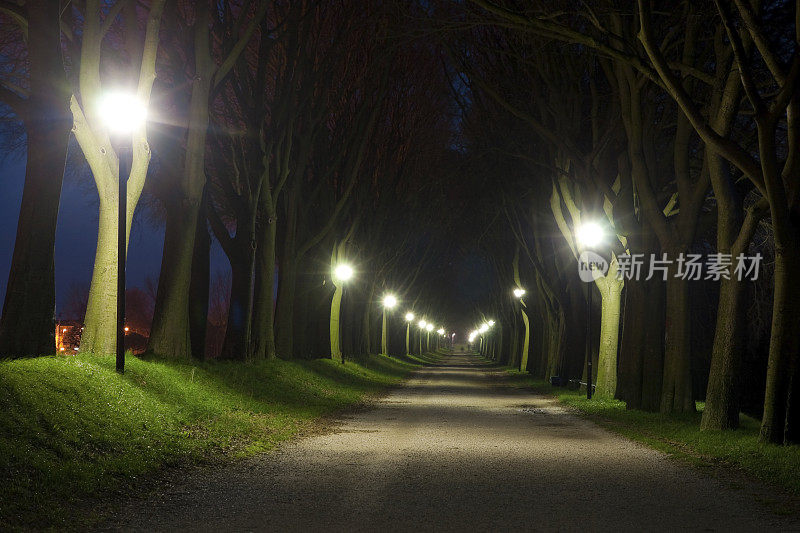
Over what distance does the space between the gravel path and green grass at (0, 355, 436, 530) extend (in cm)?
63

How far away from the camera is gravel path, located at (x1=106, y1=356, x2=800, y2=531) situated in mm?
8086

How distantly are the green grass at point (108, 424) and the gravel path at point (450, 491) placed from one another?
628mm

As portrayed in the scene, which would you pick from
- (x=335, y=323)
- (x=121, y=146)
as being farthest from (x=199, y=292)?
(x=335, y=323)

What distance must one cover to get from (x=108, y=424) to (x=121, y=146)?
5463mm

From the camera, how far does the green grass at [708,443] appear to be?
448 inches

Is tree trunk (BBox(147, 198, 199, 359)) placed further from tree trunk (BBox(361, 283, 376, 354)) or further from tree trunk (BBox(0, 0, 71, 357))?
tree trunk (BBox(361, 283, 376, 354))

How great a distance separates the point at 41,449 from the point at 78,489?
1.10m

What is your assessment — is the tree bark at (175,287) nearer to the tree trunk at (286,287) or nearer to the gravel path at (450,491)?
the gravel path at (450,491)

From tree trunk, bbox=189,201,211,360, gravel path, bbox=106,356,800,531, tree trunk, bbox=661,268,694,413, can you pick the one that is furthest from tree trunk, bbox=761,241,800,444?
tree trunk, bbox=189,201,211,360

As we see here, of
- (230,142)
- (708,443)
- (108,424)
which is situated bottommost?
(108,424)

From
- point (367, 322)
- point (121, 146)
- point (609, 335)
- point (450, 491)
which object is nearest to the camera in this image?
point (450, 491)

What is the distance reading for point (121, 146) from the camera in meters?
15.1

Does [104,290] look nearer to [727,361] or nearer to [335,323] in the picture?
[727,361]

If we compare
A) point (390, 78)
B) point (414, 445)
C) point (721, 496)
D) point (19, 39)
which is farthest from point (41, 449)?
point (390, 78)
